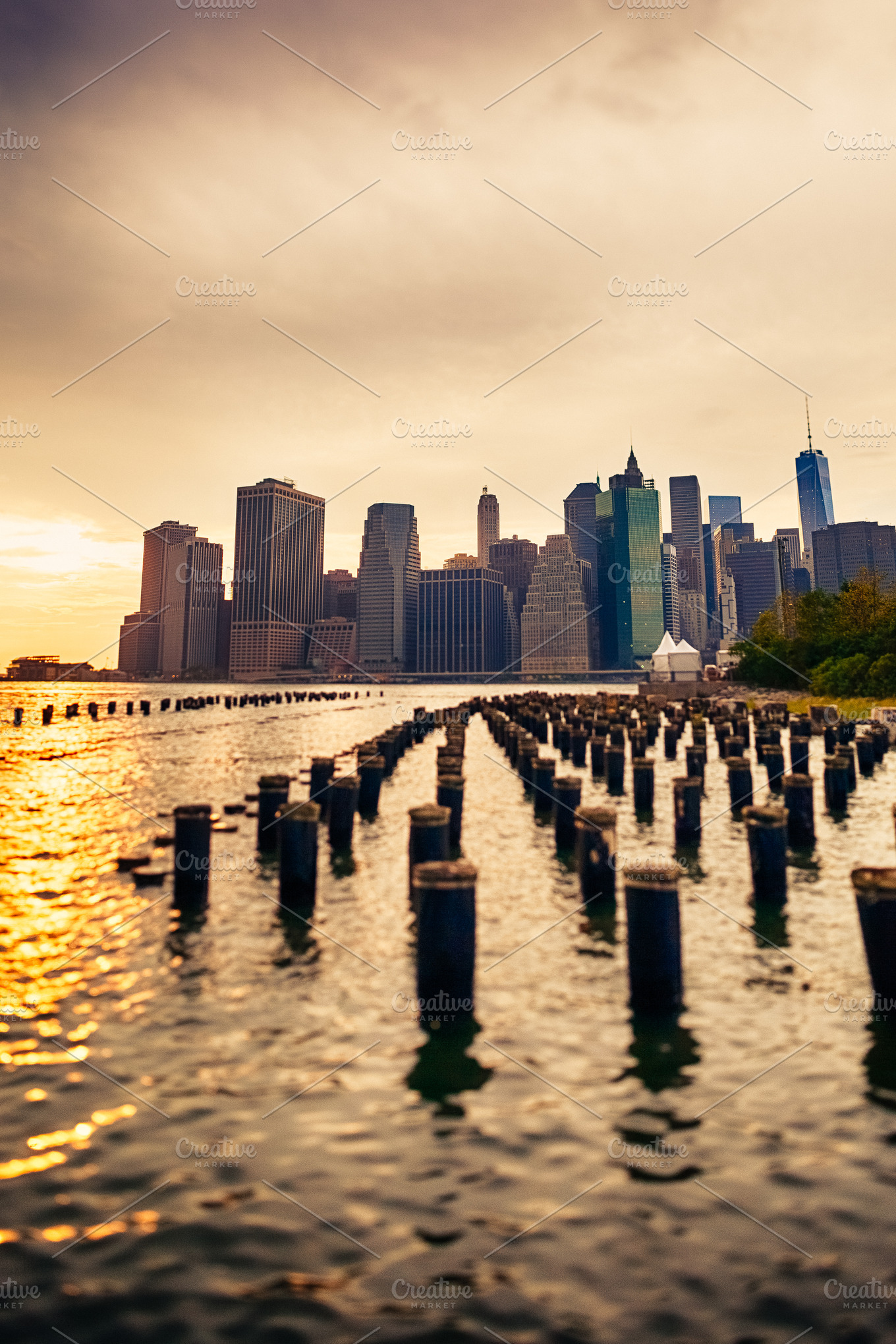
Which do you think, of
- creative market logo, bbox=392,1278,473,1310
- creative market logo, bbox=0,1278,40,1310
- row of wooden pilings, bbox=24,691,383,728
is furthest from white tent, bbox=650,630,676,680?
creative market logo, bbox=0,1278,40,1310

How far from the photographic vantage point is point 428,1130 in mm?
6055

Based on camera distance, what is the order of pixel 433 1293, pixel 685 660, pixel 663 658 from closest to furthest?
pixel 433 1293, pixel 685 660, pixel 663 658

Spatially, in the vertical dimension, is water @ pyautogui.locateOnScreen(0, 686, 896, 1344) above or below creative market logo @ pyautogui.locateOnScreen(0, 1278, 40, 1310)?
above

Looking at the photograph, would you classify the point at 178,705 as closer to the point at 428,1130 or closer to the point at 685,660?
the point at 685,660

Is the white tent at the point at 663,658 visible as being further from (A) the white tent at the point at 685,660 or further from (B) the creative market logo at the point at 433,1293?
(B) the creative market logo at the point at 433,1293

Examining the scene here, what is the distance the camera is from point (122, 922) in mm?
11109

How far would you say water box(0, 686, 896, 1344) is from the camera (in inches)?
175

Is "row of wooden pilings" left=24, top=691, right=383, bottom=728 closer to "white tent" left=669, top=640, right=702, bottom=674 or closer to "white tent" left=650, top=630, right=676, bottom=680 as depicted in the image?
"white tent" left=650, top=630, right=676, bottom=680

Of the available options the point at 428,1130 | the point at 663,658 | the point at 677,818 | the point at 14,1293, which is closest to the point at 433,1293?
the point at 428,1130

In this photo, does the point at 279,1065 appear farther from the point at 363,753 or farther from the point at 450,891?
the point at 363,753

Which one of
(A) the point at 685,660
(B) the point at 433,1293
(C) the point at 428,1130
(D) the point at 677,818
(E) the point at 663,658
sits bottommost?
(B) the point at 433,1293

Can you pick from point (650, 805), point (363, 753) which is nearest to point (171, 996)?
point (650, 805)

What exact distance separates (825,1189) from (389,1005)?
4381 millimetres

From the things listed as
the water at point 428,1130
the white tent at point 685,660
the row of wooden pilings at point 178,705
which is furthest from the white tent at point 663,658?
the water at point 428,1130
